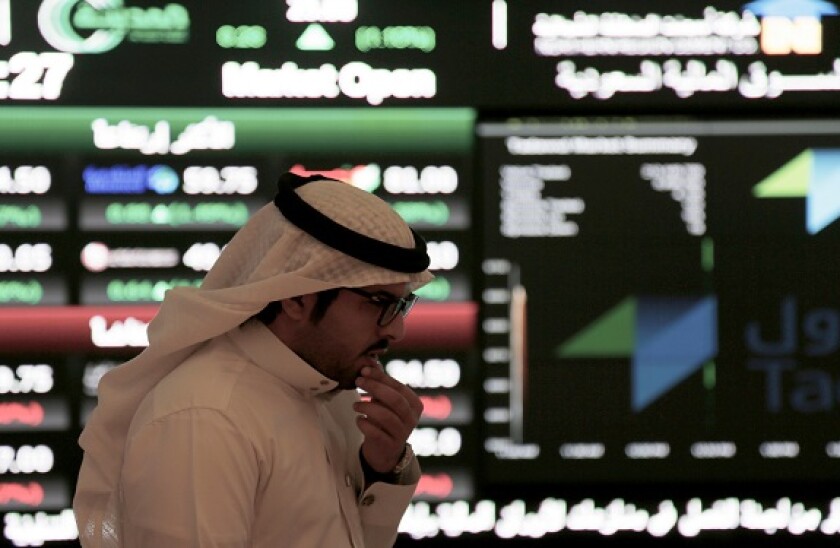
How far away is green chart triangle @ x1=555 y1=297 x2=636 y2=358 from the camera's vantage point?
4172 millimetres

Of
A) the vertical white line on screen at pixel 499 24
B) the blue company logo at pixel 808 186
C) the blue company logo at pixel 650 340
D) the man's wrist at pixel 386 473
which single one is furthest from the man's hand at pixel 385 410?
the blue company logo at pixel 808 186

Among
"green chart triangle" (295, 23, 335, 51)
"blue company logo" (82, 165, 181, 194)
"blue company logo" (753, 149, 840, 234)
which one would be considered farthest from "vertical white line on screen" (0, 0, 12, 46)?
"blue company logo" (753, 149, 840, 234)

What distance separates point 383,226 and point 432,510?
2294 mm

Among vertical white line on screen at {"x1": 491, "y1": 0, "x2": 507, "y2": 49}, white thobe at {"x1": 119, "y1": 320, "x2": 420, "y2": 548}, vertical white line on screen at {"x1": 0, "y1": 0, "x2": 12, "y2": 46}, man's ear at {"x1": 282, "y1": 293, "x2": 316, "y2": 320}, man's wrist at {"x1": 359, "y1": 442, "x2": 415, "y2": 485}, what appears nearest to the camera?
white thobe at {"x1": 119, "y1": 320, "x2": 420, "y2": 548}

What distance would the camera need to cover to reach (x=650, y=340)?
165 inches

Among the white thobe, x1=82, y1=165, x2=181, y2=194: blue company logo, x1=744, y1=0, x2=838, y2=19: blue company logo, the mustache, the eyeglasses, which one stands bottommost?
the white thobe

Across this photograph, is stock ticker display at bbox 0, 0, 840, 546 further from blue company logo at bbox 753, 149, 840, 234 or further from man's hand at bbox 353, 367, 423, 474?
man's hand at bbox 353, 367, 423, 474

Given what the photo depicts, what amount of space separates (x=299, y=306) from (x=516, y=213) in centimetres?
221

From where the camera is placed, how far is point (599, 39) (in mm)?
4180

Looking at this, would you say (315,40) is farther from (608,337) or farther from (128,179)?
(608,337)

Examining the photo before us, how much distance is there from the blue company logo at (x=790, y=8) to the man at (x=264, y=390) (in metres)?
2.50

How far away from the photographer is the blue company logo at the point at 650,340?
13.7 ft

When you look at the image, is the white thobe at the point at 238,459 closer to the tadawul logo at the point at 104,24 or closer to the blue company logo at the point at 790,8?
the tadawul logo at the point at 104,24

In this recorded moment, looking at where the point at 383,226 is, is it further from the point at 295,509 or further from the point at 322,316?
the point at 295,509
